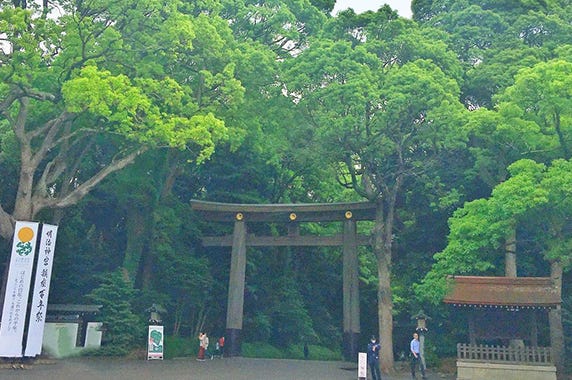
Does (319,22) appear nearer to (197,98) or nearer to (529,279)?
(197,98)

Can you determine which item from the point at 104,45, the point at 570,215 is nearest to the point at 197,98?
the point at 104,45

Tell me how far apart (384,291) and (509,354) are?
4.59 metres

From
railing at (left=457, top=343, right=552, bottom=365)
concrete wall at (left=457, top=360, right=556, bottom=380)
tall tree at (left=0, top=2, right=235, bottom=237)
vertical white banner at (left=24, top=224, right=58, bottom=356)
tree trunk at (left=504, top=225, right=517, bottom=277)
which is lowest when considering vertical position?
concrete wall at (left=457, top=360, right=556, bottom=380)

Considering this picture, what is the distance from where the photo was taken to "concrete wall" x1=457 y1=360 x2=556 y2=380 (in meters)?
17.4

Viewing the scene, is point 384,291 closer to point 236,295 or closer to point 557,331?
point 557,331

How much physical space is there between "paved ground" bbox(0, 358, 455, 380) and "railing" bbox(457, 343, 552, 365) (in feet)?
4.88

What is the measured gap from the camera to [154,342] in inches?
804

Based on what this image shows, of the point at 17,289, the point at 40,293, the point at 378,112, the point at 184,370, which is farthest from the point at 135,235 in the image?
the point at 378,112

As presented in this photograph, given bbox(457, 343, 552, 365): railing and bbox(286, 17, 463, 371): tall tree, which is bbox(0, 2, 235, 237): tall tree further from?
bbox(457, 343, 552, 365): railing

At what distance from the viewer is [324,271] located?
29547mm

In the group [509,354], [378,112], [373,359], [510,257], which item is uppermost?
[378,112]

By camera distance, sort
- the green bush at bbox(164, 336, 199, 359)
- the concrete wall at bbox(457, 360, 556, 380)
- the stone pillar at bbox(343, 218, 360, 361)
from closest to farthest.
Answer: the concrete wall at bbox(457, 360, 556, 380)
the stone pillar at bbox(343, 218, 360, 361)
the green bush at bbox(164, 336, 199, 359)

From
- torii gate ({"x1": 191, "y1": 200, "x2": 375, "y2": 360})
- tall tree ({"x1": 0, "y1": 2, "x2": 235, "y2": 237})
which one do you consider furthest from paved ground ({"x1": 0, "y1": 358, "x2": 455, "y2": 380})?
tall tree ({"x1": 0, "y1": 2, "x2": 235, "y2": 237})

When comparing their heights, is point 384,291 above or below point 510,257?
below
